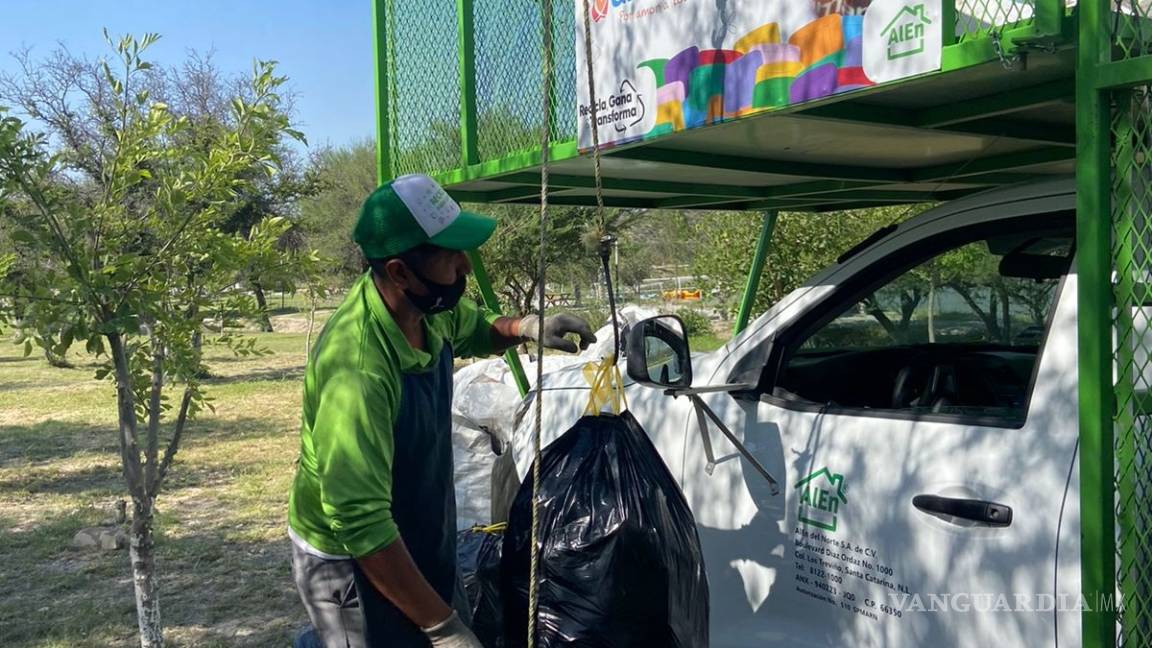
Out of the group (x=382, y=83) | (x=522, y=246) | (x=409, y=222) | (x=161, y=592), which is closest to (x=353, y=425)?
(x=409, y=222)

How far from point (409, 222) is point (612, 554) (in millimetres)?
1062

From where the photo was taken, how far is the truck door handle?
2.18m

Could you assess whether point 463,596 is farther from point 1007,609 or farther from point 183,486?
point 183,486

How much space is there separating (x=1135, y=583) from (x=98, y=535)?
604 cm

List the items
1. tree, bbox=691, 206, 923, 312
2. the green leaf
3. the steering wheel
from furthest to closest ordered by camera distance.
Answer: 1. tree, bbox=691, 206, 923, 312
2. the green leaf
3. the steering wheel

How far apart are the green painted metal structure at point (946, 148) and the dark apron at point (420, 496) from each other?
1.12 m

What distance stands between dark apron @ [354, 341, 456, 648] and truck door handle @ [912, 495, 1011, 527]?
1.17 metres

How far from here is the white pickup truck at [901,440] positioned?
7.15 feet

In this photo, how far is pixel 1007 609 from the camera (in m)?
2.19

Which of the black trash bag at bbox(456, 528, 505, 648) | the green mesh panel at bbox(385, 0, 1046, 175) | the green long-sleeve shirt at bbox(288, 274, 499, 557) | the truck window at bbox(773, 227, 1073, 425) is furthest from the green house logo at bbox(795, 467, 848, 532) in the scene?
the green mesh panel at bbox(385, 0, 1046, 175)

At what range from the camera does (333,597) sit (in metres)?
2.16

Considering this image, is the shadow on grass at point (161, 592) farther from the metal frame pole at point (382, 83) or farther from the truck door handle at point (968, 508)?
the truck door handle at point (968, 508)

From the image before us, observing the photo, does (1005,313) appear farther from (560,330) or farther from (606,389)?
(560,330)

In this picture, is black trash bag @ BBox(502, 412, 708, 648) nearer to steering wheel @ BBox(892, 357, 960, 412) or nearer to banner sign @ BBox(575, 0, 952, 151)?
steering wheel @ BBox(892, 357, 960, 412)
